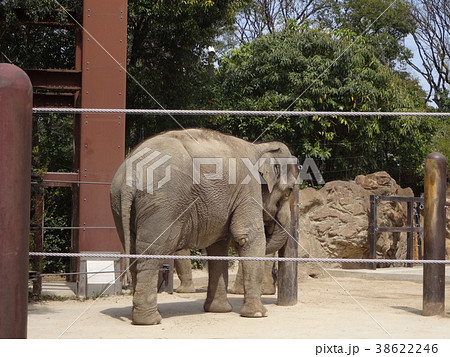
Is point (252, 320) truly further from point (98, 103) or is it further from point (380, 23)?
point (380, 23)

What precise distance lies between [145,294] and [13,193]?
4.03 meters

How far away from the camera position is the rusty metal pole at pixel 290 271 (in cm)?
824

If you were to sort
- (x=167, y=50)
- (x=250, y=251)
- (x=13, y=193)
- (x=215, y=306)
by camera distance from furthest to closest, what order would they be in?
1. (x=167, y=50)
2. (x=215, y=306)
3. (x=250, y=251)
4. (x=13, y=193)

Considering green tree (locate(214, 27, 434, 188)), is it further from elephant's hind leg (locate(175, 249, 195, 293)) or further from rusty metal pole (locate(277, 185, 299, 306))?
rusty metal pole (locate(277, 185, 299, 306))

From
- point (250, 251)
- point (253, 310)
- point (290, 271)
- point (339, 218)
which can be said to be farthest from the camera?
point (339, 218)

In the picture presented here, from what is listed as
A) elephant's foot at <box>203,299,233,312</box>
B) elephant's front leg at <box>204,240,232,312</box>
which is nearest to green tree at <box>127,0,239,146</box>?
elephant's front leg at <box>204,240,232,312</box>

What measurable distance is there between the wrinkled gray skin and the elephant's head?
1cm

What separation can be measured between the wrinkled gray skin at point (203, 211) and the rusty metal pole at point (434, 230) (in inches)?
61.3

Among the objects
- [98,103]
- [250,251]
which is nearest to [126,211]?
[250,251]

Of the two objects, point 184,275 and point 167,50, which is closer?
point 184,275

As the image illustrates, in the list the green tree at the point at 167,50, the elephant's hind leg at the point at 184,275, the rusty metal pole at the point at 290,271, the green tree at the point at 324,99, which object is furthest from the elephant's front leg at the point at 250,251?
the green tree at the point at 324,99

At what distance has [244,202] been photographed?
7.58m

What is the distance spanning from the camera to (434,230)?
7.23 m

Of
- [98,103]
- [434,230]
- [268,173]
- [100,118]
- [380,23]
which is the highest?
[380,23]
